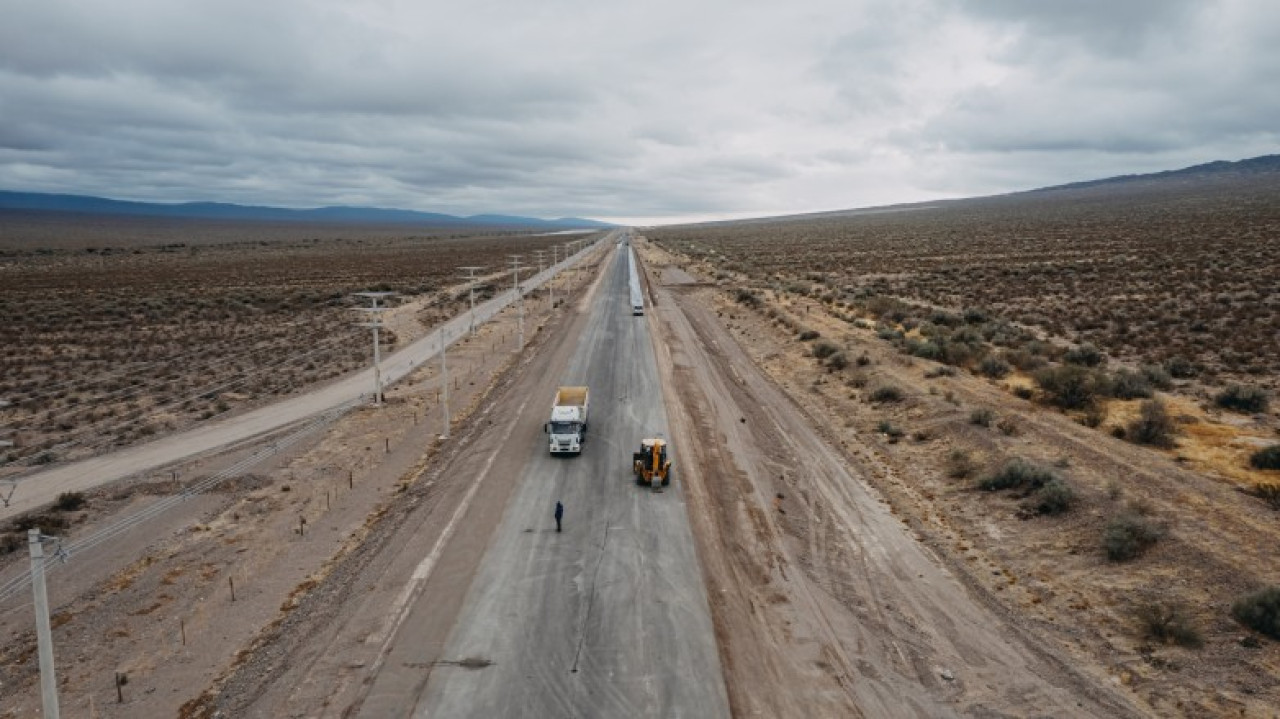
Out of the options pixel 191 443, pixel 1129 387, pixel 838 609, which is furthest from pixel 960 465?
pixel 191 443

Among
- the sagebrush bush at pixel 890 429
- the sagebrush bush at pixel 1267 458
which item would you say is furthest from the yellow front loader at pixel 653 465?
the sagebrush bush at pixel 1267 458

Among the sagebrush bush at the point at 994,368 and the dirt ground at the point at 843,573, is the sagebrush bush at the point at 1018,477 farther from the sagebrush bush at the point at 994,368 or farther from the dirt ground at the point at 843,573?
the sagebrush bush at the point at 994,368

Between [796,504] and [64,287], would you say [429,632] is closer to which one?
[796,504]

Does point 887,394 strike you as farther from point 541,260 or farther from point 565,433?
point 541,260

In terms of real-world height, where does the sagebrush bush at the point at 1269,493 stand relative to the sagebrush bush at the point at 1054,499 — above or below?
above

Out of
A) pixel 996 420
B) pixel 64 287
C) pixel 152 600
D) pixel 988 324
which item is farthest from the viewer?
pixel 64 287

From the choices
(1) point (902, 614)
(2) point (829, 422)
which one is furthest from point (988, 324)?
(1) point (902, 614)
